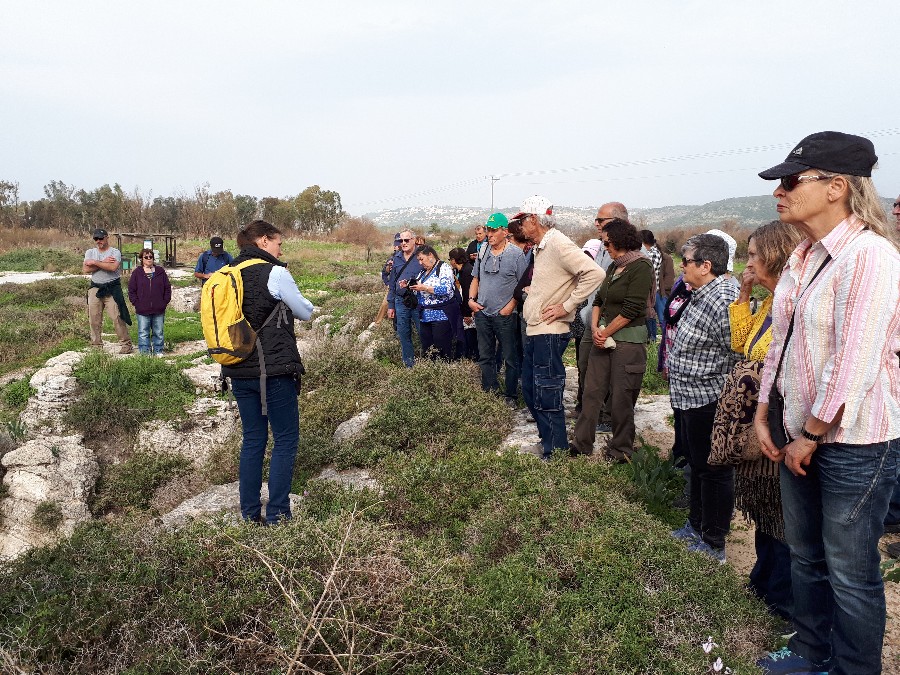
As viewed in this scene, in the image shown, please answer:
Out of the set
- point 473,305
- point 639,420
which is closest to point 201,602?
point 473,305

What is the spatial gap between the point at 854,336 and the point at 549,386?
8.70 ft

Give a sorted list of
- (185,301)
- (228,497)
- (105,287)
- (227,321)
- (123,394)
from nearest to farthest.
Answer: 1. (227,321)
2. (228,497)
3. (123,394)
4. (105,287)
5. (185,301)

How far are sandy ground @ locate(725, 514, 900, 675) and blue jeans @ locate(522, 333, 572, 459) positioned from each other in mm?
1363

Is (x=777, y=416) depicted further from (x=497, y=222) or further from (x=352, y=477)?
(x=497, y=222)

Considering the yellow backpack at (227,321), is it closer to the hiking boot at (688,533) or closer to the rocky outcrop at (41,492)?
the rocky outcrop at (41,492)

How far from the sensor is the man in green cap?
559 cm

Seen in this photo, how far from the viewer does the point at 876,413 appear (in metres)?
1.94

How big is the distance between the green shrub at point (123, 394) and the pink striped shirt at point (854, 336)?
673 centimetres

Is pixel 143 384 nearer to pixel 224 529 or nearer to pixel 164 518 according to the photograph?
pixel 164 518

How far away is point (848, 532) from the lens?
2016 mm

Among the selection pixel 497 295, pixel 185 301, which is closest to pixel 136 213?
pixel 185 301

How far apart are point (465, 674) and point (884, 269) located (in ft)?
6.97

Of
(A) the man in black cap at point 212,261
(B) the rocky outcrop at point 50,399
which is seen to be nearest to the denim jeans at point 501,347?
(A) the man in black cap at point 212,261

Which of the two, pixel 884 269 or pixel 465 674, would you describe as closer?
pixel 884 269
